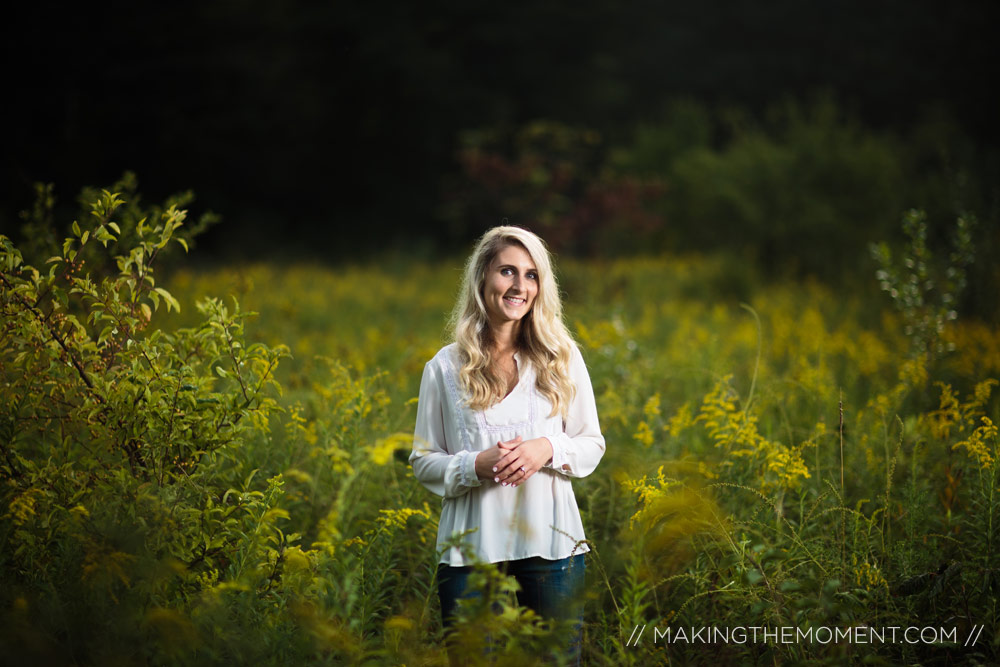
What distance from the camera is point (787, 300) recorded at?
33.7 feet

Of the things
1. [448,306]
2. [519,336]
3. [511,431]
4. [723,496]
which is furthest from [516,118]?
[511,431]

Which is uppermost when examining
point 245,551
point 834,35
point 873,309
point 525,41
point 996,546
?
point 834,35

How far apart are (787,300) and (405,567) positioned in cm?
811

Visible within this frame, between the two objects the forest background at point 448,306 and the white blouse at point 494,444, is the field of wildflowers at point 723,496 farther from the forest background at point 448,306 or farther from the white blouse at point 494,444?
the white blouse at point 494,444

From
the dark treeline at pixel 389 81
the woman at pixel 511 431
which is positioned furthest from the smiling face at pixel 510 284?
the dark treeline at pixel 389 81

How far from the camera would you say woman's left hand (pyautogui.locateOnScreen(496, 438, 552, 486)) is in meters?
2.24

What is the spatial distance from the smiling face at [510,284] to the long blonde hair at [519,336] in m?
0.02

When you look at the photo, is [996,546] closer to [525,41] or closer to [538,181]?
[538,181]

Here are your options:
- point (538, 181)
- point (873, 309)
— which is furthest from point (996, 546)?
point (538, 181)

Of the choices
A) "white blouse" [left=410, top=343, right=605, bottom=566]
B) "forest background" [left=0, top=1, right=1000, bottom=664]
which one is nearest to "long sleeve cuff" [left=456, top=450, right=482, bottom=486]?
"white blouse" [left=410, top=343, right=605, bottom=566]

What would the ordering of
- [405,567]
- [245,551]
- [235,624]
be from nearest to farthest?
[235,624], [245,551], [405,567]

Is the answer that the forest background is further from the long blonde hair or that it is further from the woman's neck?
the woman's neck

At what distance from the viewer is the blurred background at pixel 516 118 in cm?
1522

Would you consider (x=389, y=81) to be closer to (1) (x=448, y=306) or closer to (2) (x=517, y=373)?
(1) (x=448, y=306)
